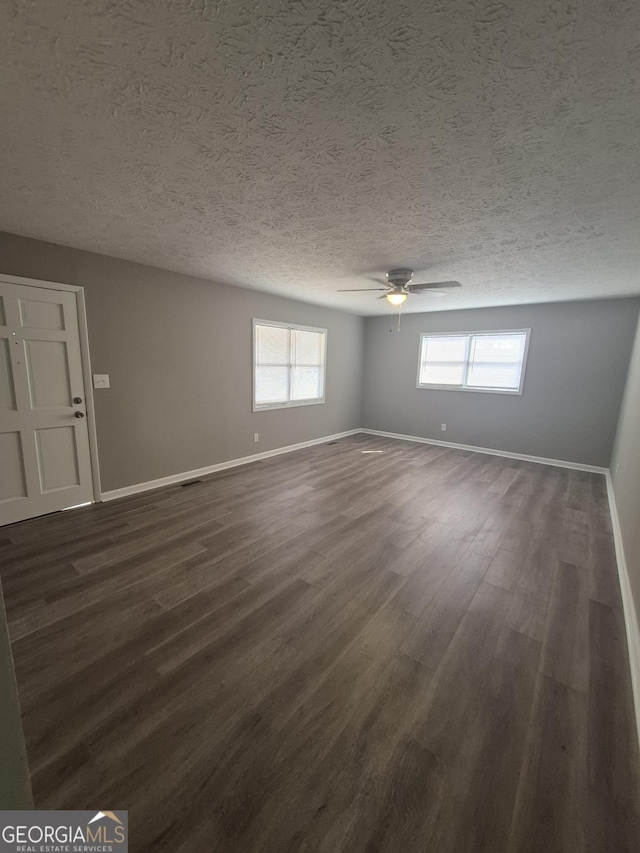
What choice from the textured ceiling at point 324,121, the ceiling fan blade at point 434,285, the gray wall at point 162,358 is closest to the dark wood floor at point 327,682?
the gray wall at point 162,358

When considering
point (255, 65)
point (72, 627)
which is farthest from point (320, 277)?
point (72, 627)

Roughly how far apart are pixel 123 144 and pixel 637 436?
13.8 feet

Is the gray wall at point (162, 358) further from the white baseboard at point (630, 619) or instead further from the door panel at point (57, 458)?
the white baseboard at point (630, 619)

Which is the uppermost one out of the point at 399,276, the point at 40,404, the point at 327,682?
the point at 399,276

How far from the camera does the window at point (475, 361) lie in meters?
5.50

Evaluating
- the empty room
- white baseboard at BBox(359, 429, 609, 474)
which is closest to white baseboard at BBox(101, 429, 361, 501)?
the empty room

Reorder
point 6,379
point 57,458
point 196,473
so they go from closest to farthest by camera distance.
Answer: point 6,379, point 57,458, point 196,473

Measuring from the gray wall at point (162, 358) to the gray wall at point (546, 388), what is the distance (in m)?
2.93

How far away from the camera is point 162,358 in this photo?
12.7ft

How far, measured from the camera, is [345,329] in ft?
21.7

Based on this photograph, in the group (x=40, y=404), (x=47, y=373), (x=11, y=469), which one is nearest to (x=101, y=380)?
(x=47, y=373)

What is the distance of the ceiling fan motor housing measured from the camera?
3561 mm

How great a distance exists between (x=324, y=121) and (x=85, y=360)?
3.11 metres

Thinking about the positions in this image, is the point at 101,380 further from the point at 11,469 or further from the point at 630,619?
the point at 630,619
